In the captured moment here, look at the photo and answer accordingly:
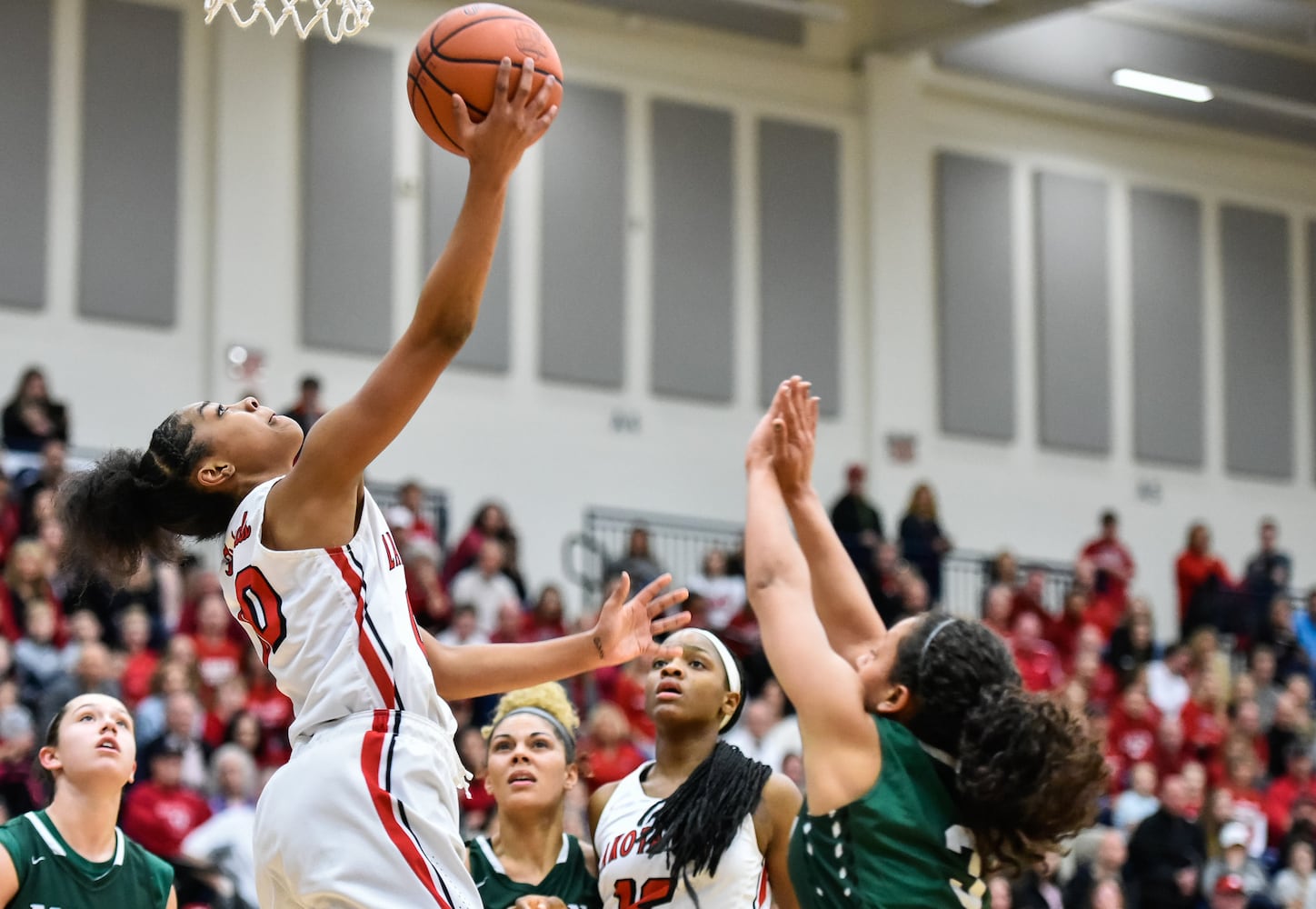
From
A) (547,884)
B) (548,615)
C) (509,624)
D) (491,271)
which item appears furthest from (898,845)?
(491,271)

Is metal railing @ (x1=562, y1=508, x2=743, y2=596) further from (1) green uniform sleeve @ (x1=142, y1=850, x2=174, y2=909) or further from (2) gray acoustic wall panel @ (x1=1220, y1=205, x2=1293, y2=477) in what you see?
(1) green uniform sleeve @ (x1=142, y1=850, x2=174, y2=909)

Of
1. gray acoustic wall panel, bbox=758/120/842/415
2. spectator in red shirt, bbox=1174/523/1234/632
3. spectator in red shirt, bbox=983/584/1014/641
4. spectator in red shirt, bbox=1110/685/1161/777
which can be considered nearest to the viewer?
spectator in red shirt, bbox=1110/685/1161/777

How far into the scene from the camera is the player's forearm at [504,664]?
4406 mm

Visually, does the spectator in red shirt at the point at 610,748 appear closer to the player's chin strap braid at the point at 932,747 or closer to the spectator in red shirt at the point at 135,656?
the spectator in red shirt at the point at 135,656

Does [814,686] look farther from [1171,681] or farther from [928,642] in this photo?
[1171,681]

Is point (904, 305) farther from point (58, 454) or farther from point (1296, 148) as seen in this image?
point (58, 454)

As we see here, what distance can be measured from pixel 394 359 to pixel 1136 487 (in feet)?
54.6

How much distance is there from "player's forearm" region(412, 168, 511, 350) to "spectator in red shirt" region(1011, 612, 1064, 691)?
408 inches

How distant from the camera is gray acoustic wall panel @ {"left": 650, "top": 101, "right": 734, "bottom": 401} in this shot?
687 inches

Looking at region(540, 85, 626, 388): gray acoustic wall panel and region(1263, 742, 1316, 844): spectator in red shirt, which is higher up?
region(540, 85, 626, 388): gray acoustic wall panel

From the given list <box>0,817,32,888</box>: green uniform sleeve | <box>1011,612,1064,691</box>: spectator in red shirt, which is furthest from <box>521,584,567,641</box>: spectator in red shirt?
<box>0,817,32,888</box>: green uniform sleeve

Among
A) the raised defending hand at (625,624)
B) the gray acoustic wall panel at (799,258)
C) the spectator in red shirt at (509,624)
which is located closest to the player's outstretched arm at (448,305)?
the raised defending hand at (625,624)

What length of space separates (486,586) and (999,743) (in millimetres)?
9973

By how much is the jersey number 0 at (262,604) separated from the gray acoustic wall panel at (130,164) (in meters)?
11.6
